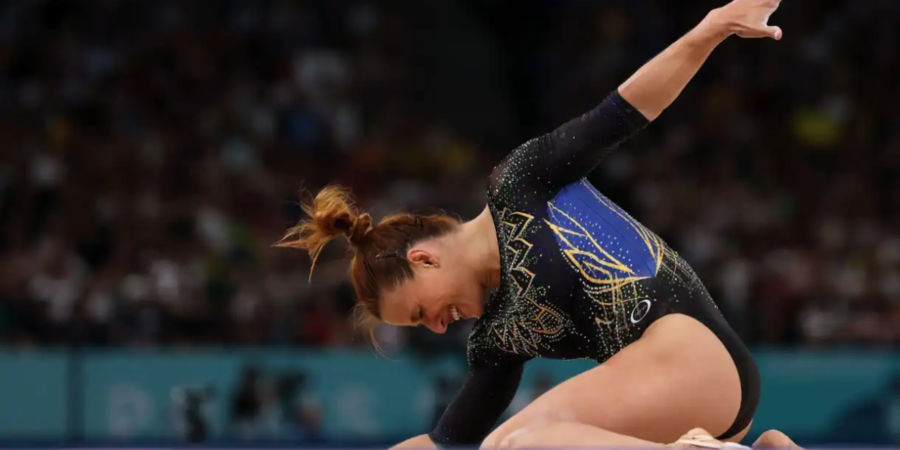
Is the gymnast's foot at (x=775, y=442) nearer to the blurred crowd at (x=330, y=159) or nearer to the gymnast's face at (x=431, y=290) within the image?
the gymnast's face at (x=431, y=290)

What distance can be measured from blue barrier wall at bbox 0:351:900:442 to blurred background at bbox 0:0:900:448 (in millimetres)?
12

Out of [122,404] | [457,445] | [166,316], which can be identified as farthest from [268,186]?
[457,445]

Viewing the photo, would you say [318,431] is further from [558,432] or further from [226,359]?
[558,432]

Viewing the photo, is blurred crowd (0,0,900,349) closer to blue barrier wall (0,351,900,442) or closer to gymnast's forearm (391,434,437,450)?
blue barrier wall (0,351,900,442)

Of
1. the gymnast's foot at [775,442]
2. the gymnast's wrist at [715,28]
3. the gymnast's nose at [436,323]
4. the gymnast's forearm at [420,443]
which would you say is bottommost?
the gymnast's forearm at [420,443]

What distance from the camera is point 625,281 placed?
278 centimetres

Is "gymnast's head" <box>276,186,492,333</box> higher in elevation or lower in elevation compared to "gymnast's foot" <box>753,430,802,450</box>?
higher

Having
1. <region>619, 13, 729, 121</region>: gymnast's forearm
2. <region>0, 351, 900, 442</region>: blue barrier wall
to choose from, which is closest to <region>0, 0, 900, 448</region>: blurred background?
<region>0, 351, 900, 442</region>: blue barrier wall

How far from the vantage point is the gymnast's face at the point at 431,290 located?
9.41 ft

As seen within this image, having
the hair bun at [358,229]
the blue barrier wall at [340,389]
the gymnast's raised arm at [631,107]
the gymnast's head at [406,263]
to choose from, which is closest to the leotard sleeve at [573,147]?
the gymnast's raised arm at [631,107]

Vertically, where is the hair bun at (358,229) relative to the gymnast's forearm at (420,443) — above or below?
above

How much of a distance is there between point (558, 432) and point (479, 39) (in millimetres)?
7598

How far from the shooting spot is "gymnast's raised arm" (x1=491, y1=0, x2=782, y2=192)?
8.82 feet

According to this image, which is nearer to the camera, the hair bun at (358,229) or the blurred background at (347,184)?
the hair bun at (358,229)
